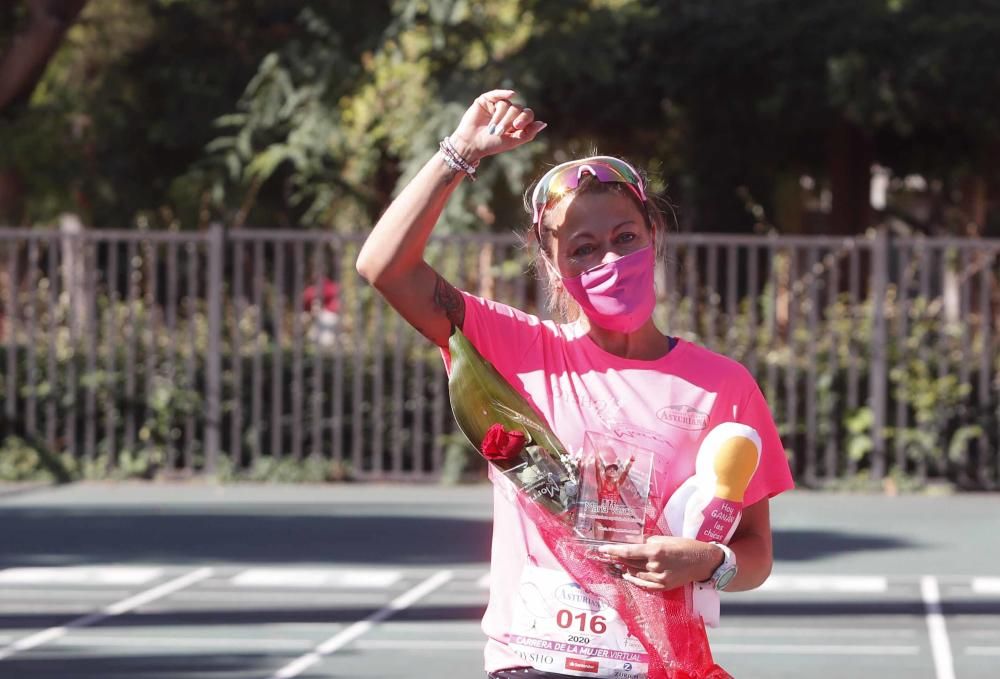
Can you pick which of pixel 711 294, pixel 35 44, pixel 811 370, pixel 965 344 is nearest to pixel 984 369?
pixel 965 344

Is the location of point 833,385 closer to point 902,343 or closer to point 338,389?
point 902,343

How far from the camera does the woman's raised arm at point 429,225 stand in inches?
121

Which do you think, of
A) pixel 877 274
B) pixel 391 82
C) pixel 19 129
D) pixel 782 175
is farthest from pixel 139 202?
pixel 877 274

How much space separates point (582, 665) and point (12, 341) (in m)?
12.8

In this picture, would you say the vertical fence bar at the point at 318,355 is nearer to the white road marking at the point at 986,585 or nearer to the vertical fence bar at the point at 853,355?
the vertical fence bar at the point at 853,355

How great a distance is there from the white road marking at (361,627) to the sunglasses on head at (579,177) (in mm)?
4497

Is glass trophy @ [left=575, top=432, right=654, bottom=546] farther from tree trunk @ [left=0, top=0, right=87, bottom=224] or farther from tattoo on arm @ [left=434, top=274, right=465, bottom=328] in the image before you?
tree trunk @ [left=0, top=0, right=87, bottom=224]

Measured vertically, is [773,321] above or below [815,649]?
above

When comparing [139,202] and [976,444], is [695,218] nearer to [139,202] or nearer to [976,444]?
[139,202]

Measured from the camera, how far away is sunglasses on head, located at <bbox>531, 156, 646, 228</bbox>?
10.2 ft

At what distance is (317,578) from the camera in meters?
9.98

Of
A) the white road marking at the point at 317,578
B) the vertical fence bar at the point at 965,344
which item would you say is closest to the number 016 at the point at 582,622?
the white road marking at the point at 317,578

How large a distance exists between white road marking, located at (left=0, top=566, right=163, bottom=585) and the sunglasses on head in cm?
708

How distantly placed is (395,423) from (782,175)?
1178cm
